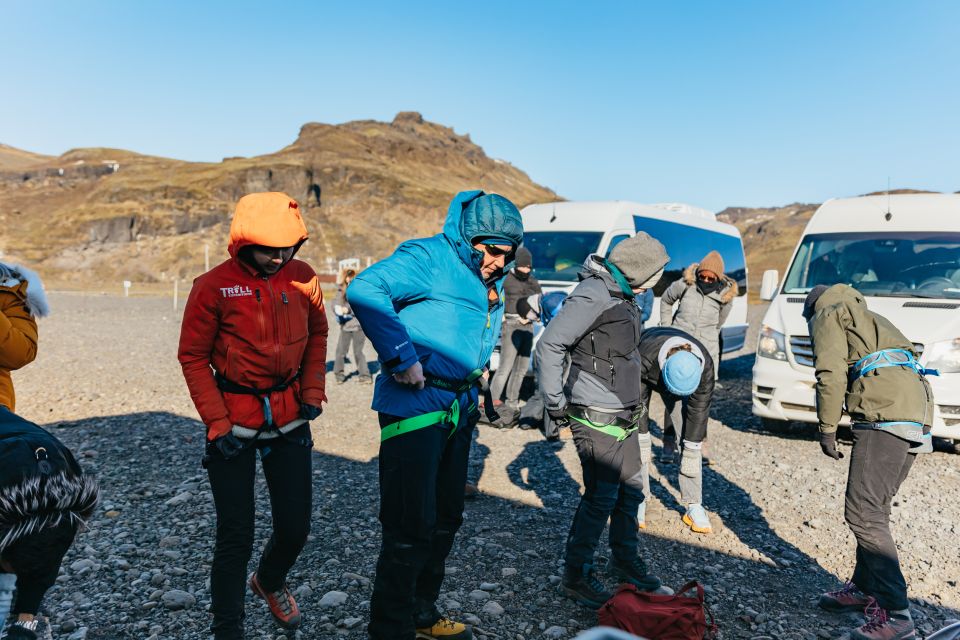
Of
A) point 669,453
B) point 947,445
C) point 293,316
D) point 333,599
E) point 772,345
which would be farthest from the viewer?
point 772,345

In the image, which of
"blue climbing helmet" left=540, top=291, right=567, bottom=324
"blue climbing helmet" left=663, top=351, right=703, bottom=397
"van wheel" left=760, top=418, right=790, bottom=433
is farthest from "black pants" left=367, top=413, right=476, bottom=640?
"van wheel" left=760, top=418, right=790, bottom=433

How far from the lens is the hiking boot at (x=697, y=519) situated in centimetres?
490

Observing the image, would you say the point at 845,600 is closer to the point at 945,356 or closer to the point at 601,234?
the point at 945,356

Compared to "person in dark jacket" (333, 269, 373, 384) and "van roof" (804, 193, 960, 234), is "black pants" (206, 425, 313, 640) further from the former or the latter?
"van roof" (804, 193, 960, 234)

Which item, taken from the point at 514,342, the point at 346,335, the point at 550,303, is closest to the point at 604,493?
the point at 550,303

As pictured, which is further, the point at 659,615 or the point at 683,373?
the point at 683,373

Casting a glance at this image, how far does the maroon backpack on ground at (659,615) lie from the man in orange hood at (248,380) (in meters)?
1.73

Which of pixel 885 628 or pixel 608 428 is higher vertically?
pixel 608 428

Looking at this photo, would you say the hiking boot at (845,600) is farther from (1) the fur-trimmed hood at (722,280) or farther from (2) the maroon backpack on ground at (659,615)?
(1) the fur-trimmed hood at (722,280)

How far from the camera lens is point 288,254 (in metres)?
2.95

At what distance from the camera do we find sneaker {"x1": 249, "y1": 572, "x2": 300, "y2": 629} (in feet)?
11.0

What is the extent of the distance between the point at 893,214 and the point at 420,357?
8.20 m

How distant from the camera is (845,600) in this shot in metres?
3.79

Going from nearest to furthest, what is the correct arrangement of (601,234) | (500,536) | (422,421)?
(422,421)
(500,536)
(601,234)
